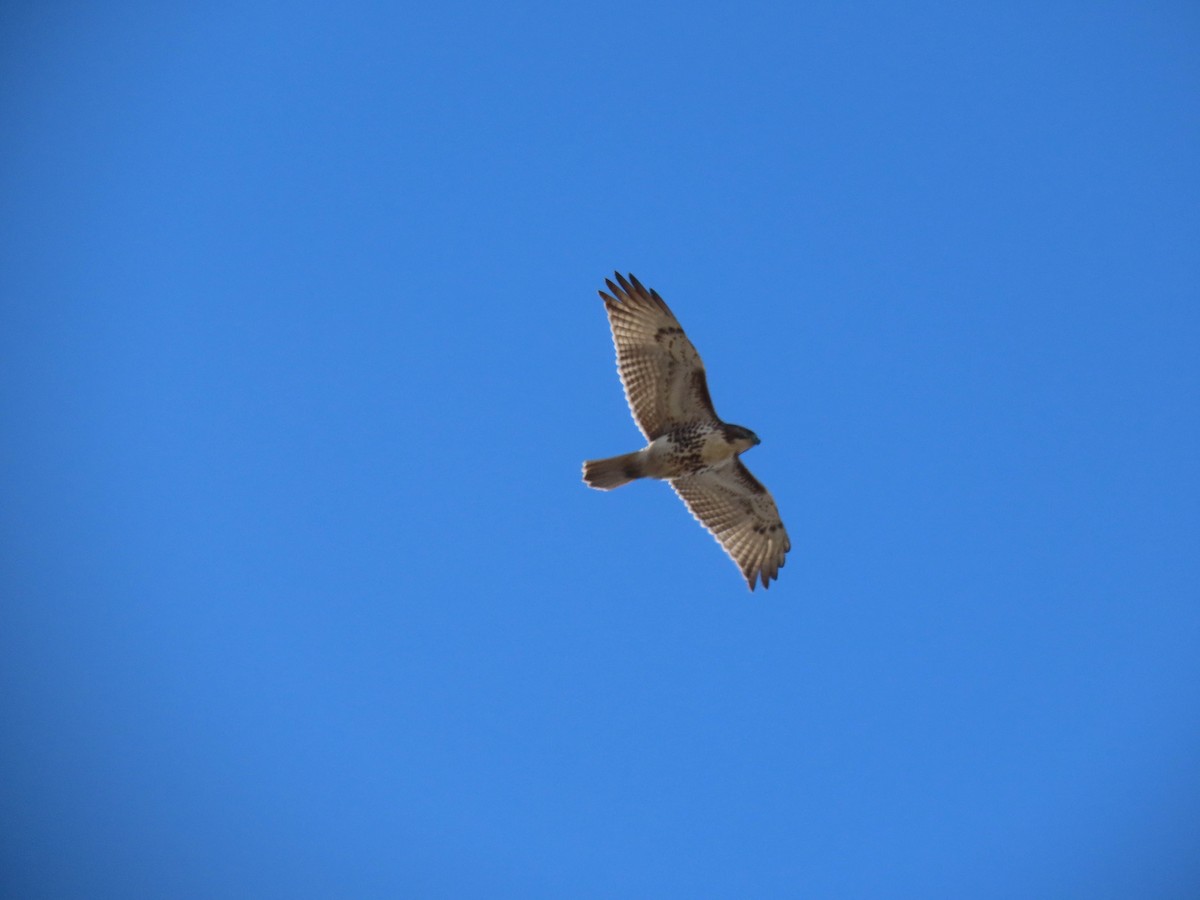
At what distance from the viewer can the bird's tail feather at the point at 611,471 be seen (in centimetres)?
947

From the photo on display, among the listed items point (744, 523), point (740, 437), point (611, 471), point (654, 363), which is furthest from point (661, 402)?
point (744, 523)

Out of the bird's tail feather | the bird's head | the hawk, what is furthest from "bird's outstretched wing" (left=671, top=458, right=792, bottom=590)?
the bird's tail feather

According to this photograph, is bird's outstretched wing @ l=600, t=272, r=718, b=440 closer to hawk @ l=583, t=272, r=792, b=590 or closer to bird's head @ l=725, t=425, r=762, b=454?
hawk @ l=583, t=272, r=792, b=590

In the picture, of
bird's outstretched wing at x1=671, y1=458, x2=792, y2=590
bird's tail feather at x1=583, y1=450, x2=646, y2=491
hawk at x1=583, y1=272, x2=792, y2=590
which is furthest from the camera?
bird's outstretched wing at x1=671, y1=458, x2=792, y2=590

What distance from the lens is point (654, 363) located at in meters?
9.95

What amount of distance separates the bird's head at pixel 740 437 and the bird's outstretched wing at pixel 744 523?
2.98 feet

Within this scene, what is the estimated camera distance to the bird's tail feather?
9469 millimetres

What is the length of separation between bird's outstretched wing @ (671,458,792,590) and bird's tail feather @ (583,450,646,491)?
1.16m

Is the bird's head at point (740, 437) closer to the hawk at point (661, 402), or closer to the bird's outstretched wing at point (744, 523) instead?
the hawk at point (661, 402)

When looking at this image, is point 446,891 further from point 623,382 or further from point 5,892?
point 623,382

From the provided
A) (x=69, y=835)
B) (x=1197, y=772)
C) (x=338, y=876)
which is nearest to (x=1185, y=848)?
(x=1197, y=772)

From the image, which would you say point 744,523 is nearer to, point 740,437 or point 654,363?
point 740,437

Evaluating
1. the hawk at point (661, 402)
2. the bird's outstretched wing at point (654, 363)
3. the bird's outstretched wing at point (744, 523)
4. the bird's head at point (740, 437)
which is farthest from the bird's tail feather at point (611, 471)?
the bird's outstretched wing at point (744, 523)

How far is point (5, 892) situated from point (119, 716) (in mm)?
19263
